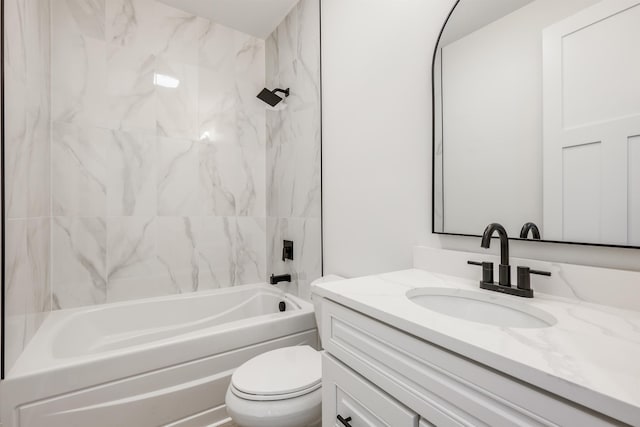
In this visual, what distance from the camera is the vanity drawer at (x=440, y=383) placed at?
0.45 meters

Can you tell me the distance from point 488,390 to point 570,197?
2.16 feet

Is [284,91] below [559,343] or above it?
above

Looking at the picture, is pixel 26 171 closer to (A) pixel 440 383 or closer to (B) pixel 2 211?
(B) pixel 2 211

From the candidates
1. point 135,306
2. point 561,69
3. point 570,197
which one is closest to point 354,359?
point 570,197

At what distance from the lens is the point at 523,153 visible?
3.13 ft

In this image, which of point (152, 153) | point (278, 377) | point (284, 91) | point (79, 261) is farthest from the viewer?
point (284, 91)

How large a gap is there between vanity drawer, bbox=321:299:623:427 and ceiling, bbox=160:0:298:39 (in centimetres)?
226

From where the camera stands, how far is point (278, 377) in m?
1.23

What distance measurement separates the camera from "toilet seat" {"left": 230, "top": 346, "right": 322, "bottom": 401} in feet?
3.72

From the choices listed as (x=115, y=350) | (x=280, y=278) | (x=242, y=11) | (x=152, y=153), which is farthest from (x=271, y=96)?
(x=115, y=350)

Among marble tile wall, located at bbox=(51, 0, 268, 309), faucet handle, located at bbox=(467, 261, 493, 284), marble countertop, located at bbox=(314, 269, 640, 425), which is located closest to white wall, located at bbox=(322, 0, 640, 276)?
faucet handle, located at bbox=(467, 261, 493, 284)

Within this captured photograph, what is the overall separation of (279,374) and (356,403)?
1.79 ft

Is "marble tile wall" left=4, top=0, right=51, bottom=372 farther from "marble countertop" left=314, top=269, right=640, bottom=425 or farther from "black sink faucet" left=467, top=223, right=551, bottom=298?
"black sink faucet" left=467, top=223, right=551, bottom=298

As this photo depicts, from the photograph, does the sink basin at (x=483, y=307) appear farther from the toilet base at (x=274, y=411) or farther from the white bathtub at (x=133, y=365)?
the white bathtub at (x=133, y=365)
